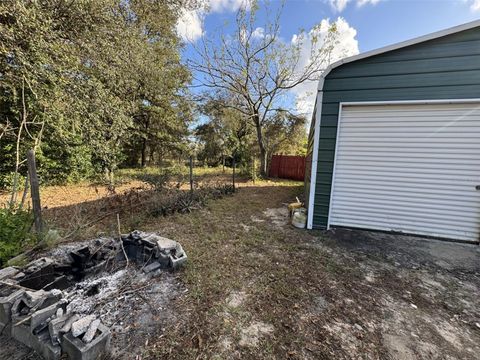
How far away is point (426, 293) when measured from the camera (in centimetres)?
214

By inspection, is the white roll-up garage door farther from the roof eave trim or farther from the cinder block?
the cinder block

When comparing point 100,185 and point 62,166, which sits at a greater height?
point 62,166

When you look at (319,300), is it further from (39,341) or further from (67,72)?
(67,72)

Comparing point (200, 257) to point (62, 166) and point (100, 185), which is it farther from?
point (62, 166)

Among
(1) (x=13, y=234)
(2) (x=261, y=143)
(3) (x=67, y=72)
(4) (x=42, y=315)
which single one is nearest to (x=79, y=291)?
(4) (x=42, y=315)

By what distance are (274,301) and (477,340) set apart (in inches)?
61.0

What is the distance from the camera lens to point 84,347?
4.18 ft

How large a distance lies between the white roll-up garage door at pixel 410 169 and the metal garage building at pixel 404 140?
0.04ft

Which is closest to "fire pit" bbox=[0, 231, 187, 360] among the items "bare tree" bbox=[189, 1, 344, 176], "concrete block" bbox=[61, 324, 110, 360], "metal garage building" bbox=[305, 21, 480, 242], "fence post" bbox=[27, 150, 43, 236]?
"concrete block" bbox=[61, 324, 110, 360]

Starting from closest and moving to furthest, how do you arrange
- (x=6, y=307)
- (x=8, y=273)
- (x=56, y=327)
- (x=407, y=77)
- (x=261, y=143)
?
(x=56, y=327) → (x=6, y=307) → (x=8, y=273) → (x=407, y=77) → (x=261, y=143)

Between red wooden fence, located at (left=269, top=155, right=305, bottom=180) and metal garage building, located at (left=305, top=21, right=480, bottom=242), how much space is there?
7295mm

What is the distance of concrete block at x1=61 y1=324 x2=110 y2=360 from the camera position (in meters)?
1.27

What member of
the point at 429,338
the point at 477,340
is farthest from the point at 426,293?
the point at 429,338

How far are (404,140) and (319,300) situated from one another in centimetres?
294
